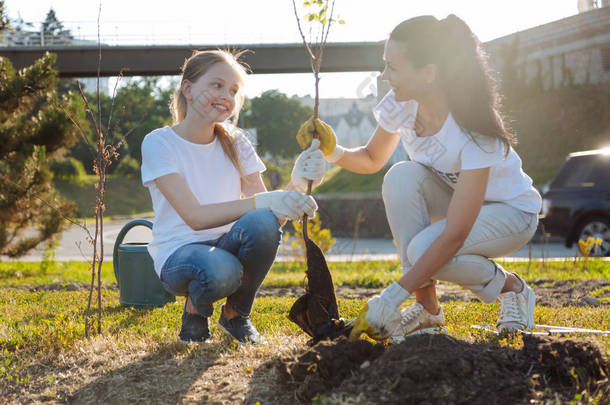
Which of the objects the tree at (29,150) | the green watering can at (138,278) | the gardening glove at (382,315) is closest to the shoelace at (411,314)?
the gardening glove at (382,315)

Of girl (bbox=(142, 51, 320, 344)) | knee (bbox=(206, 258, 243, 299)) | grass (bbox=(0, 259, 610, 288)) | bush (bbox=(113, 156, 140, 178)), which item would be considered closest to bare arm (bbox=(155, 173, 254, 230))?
girl (bbox=(142, 51, 320, 344))

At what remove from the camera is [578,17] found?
2180 centimetres

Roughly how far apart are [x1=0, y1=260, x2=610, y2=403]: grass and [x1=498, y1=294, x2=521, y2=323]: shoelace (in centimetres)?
14

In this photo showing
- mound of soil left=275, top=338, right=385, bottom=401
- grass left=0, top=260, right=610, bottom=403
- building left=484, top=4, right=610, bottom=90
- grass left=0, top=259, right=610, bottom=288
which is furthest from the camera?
building left=484, top=4, right=610, bottom=90

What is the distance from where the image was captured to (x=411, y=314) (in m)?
2.83

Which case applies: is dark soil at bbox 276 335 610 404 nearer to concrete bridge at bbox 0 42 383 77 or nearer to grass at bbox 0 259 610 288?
grass at bbox 0 259 610 288

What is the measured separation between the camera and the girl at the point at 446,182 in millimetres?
2387

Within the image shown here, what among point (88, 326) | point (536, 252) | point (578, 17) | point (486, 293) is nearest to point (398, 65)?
point (486, 293)

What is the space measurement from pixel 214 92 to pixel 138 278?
1.96 metres

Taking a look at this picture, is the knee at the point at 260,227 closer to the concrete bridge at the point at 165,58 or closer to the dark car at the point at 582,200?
the dark car at the point at 582,200

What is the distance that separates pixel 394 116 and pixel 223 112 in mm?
892

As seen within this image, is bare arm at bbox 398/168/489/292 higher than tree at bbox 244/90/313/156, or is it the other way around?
tree at bbox 244/90/313/156

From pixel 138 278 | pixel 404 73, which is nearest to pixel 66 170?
pixel 138 278

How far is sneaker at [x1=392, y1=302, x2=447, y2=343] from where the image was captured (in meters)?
2.81
